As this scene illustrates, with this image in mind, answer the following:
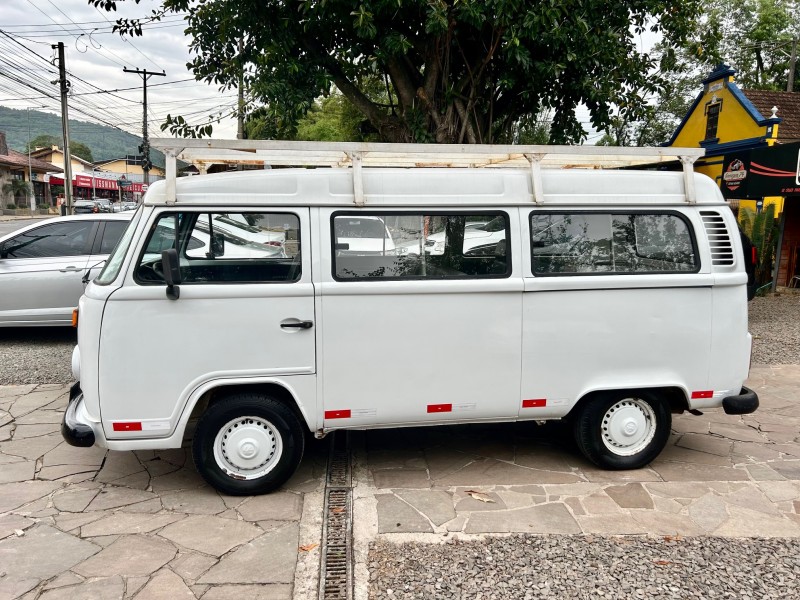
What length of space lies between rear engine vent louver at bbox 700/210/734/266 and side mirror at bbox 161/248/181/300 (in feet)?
12.2

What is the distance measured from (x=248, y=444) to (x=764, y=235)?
13079 mm

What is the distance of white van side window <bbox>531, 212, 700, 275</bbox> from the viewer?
14.1 ft

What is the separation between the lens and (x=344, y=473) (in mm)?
4555

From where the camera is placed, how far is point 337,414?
163 inches

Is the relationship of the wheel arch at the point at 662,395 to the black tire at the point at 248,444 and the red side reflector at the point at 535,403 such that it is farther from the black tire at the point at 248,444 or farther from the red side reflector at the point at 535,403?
the black tire at the point at 248,444

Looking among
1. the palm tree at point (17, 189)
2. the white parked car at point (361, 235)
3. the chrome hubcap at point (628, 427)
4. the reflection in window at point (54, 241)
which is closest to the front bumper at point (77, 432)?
the white parked car at point (361, 235)

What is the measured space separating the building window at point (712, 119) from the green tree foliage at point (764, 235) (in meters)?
6.51

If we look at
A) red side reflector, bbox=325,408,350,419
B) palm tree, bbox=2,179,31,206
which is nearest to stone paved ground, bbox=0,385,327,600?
red side reflector, bbox=325,408,350,419

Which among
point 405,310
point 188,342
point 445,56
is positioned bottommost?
point 188,342

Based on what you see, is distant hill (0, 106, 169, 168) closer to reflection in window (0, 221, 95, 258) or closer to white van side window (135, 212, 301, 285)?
reflection in window (0, 221, 95, 258)

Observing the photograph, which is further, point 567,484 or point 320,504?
point 567,484

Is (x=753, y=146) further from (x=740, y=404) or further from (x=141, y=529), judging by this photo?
(x=141, y=529)

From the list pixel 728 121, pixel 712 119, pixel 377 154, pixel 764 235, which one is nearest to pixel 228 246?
pixel 377 154

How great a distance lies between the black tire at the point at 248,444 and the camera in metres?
4.02
